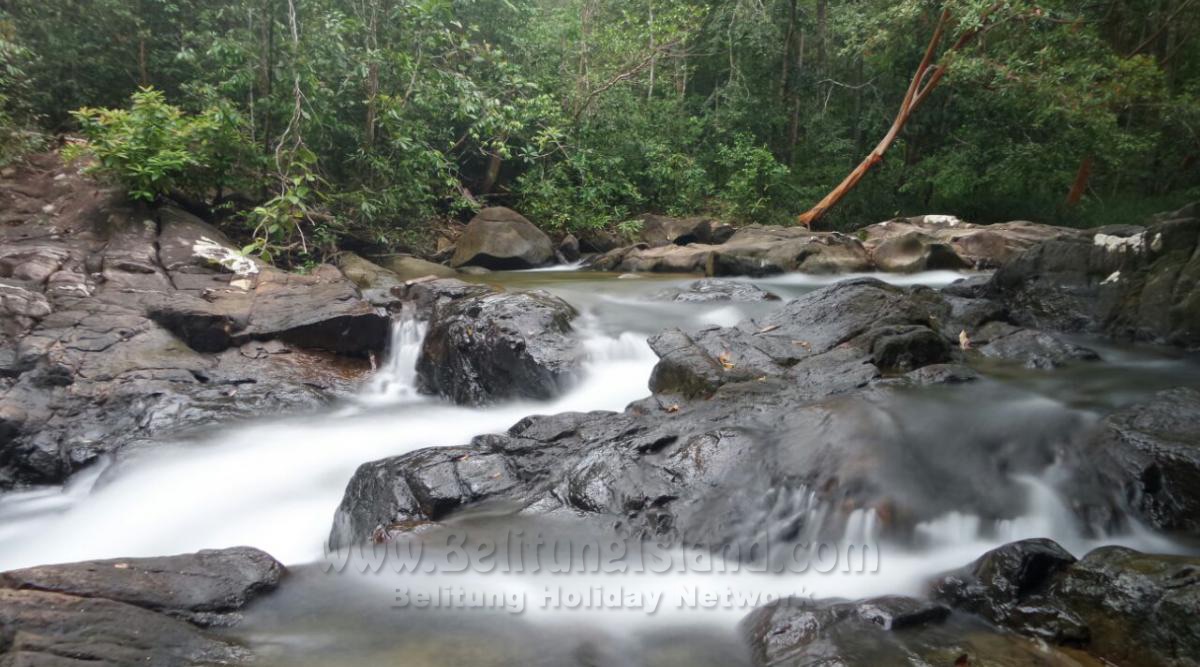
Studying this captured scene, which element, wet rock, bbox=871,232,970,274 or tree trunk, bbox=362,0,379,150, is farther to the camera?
wet rock, bbox=871,232,970,274

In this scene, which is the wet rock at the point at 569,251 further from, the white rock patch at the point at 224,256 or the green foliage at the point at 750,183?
the white rock patch at the point at 224,256

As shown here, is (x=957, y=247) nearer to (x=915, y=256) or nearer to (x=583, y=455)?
(x=915, y=256)

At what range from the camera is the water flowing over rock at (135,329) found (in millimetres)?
5680

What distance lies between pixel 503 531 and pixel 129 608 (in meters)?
1.84

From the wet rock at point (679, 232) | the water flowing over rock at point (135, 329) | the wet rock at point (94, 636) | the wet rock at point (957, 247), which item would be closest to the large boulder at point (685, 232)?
the wet rock at point (679, 232)

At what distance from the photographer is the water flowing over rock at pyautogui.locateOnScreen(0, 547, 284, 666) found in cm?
261

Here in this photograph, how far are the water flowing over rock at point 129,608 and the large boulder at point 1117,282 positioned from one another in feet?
25.9

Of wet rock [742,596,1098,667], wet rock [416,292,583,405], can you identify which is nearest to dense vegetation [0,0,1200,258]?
wet rock [416,292,583,405]

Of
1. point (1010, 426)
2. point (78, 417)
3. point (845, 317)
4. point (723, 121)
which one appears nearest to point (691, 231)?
point (723, 121)

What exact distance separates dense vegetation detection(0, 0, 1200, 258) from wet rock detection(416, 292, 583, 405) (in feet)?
9.76

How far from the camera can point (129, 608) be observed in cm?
295

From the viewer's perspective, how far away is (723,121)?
17703 millimetres

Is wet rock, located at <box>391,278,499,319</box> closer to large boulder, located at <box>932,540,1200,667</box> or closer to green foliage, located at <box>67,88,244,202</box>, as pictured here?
green foliage, located at <box>67,88,244,202</box>

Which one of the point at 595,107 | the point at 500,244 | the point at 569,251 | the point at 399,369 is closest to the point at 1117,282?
Answer: the point at 399,369
